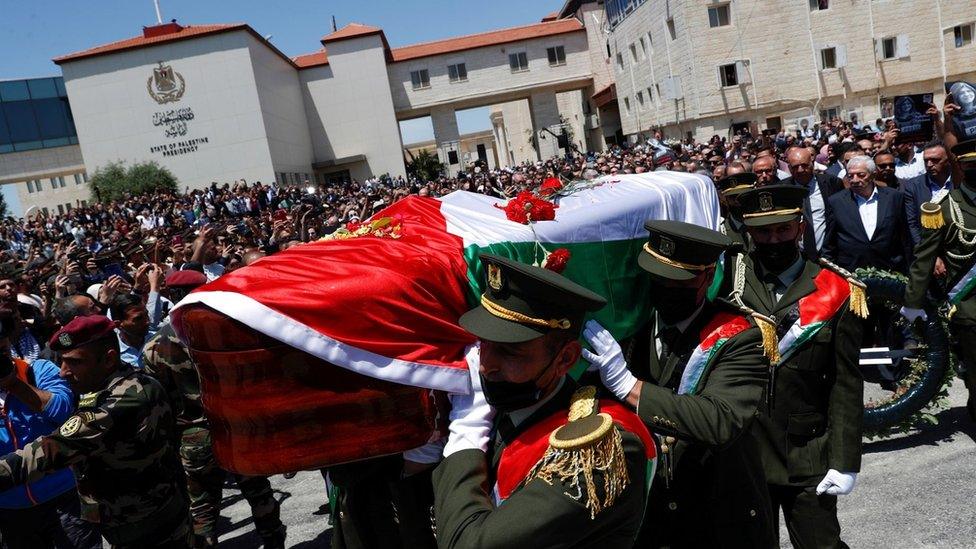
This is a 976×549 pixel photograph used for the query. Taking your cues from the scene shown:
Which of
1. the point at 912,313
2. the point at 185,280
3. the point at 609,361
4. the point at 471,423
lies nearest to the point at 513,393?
the point at 471,423

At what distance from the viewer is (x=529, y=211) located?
2852 millimetres

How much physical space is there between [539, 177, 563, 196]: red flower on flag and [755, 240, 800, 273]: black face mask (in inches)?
38.7

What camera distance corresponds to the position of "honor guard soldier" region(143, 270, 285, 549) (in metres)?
3.91

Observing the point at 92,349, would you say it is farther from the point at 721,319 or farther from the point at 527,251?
the point at 721,319

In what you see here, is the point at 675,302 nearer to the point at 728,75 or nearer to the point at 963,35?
the point at 728,75

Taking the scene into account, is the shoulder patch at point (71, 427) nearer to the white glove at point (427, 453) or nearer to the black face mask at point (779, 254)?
the white glove at point (427, 453)

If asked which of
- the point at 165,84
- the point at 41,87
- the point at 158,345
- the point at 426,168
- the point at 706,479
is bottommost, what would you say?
the point at 706,479

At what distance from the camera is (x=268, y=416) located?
2.24m

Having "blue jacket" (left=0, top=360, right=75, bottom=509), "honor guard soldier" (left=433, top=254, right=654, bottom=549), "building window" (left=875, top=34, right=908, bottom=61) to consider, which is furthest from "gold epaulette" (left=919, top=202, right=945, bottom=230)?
"building window" (left=875, top=34, right=908, bottom=61)

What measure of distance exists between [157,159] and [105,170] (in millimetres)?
2545

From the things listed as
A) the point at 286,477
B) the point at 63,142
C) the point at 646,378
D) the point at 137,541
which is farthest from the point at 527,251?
the point at 63,142

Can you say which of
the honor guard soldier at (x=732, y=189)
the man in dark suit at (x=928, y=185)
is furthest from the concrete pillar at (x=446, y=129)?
the man in dark suit at (x=928, y=185)

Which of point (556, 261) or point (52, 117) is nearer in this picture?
point (556, 261)

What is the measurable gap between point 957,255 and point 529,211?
2845mm
